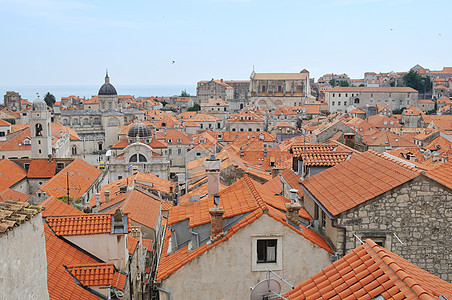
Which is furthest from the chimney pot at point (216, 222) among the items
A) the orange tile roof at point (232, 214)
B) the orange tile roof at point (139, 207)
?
the orange tile roof at point (139, 207)

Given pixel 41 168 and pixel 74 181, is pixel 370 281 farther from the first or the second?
pixel 41 168

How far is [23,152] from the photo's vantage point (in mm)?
59031

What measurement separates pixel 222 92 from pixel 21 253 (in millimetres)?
136865

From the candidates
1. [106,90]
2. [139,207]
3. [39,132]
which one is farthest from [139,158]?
[106,90]

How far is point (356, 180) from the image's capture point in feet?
35.6

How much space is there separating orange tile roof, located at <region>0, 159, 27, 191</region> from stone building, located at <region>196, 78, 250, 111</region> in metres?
93.9

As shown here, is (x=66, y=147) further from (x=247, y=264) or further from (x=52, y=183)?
(x=247, y=264)

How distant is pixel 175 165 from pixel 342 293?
6119cm

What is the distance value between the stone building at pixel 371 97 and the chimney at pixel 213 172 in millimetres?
118583

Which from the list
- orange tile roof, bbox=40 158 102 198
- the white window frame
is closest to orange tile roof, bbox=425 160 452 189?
the white window frame

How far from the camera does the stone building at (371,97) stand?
12362 cm

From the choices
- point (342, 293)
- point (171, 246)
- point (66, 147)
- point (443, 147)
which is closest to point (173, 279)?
point (171, 246)

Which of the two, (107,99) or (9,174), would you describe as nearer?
(9,174)

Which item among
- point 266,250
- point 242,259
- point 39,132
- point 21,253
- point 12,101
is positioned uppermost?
point 12,101
